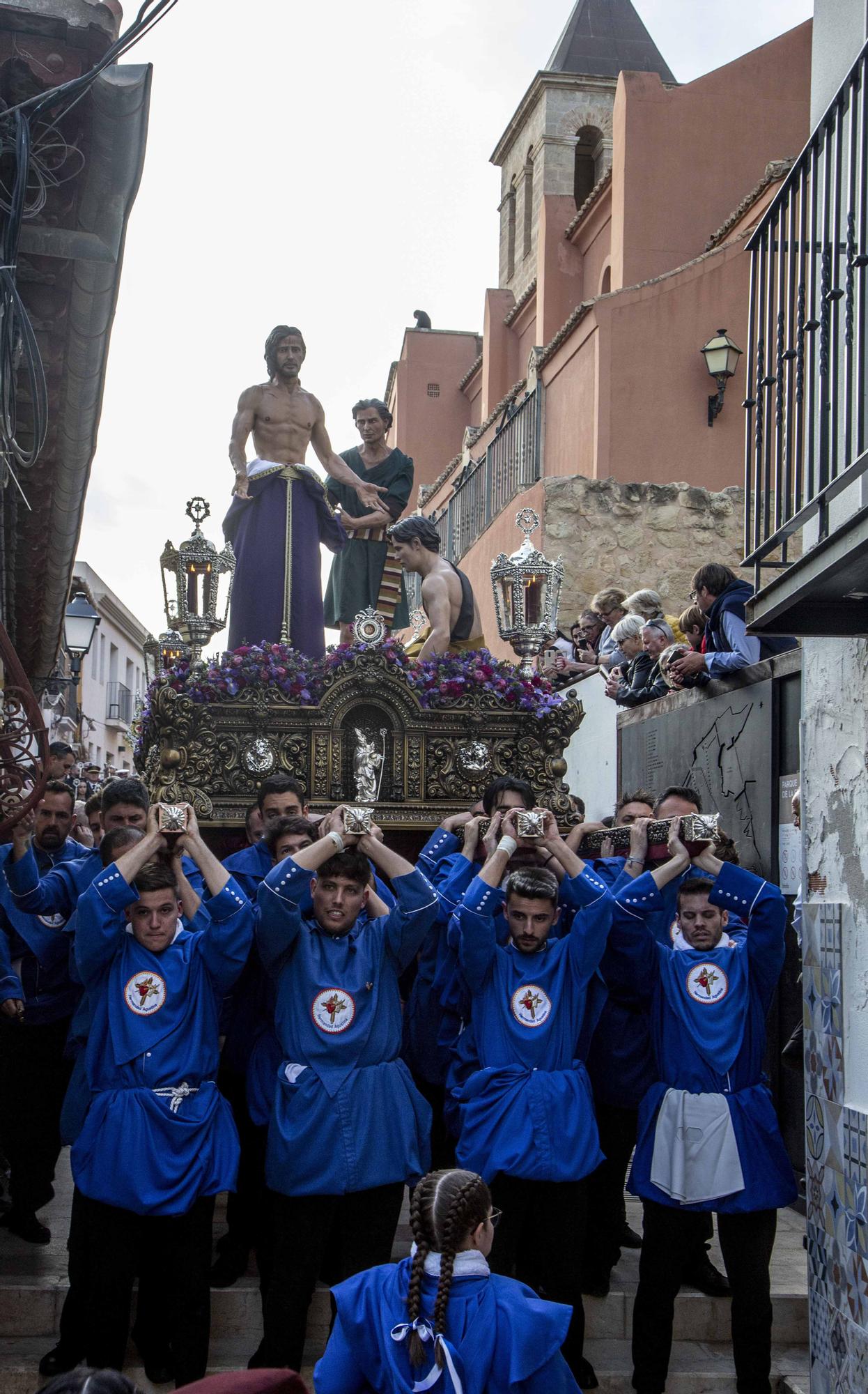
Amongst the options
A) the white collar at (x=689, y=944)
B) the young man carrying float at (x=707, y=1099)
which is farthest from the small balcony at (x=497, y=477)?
the young man carrying float at (x=707, y=1099)

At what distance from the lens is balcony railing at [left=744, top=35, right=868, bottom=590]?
416 cm

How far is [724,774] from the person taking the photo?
722cm

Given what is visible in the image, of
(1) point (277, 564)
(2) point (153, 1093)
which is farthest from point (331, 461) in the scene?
(2) point (153, 1093)

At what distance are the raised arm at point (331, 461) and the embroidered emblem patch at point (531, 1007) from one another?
4.98m

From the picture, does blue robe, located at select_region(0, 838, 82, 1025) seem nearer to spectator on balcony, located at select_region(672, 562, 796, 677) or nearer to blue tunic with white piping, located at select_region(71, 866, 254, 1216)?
blue tunic with white piping, located at select_region(71, 866, 254, 1216)

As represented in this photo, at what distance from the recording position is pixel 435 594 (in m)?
8.28

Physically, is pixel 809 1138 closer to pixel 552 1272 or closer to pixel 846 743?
pixel 552 1272

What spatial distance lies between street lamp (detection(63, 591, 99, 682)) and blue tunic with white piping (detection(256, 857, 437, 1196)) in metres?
9.33

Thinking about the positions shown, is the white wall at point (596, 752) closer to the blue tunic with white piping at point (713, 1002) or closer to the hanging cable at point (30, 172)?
the blue tunic with white piping at point (713, 1002)

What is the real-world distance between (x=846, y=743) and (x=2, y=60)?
3717mm

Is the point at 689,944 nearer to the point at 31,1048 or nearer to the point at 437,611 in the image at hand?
the point at 31,1048

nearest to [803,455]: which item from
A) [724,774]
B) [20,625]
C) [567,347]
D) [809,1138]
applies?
[809,1138]

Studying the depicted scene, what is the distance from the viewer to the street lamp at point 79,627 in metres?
13.6

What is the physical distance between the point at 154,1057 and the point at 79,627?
982 cm
